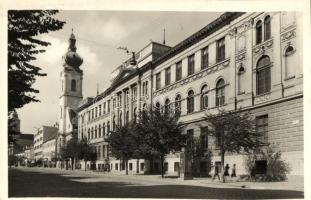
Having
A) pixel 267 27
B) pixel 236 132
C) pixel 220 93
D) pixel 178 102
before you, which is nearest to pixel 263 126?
pixel 236 132

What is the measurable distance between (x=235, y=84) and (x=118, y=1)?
18.7 m

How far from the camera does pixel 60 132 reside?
8594cm

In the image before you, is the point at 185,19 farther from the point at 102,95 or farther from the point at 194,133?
the point at 102,95

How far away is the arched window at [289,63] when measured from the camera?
2322cm

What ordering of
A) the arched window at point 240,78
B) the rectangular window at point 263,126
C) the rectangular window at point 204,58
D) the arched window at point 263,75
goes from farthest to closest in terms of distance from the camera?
the rectangular window at point 204,58 → the arched window at point 240,78 → the arched window at point 263,75 → the rectangular window at point 263,126

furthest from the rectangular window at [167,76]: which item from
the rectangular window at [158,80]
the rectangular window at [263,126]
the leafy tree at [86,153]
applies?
the leafy tree at [86,153]

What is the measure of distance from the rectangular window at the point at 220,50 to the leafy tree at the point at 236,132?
21.4 feet

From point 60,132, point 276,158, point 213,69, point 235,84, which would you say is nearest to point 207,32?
point 213,69

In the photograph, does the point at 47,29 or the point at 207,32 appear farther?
the point at 207,32

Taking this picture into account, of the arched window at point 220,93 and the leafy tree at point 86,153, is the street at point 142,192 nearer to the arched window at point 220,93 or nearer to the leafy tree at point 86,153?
the arched window at point 220,93

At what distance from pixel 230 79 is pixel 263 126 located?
5047 mm

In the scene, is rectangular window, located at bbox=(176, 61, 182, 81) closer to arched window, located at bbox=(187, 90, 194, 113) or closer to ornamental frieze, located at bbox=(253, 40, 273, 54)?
arched window, located at bbox=(187, 90, 194, 113)

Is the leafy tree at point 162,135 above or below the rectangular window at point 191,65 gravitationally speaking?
below

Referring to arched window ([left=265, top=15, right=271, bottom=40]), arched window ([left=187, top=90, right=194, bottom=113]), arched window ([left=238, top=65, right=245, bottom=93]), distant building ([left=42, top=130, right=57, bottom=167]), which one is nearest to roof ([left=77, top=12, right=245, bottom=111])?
arched window ([left=265, top=15, right=271, bottom=40])
